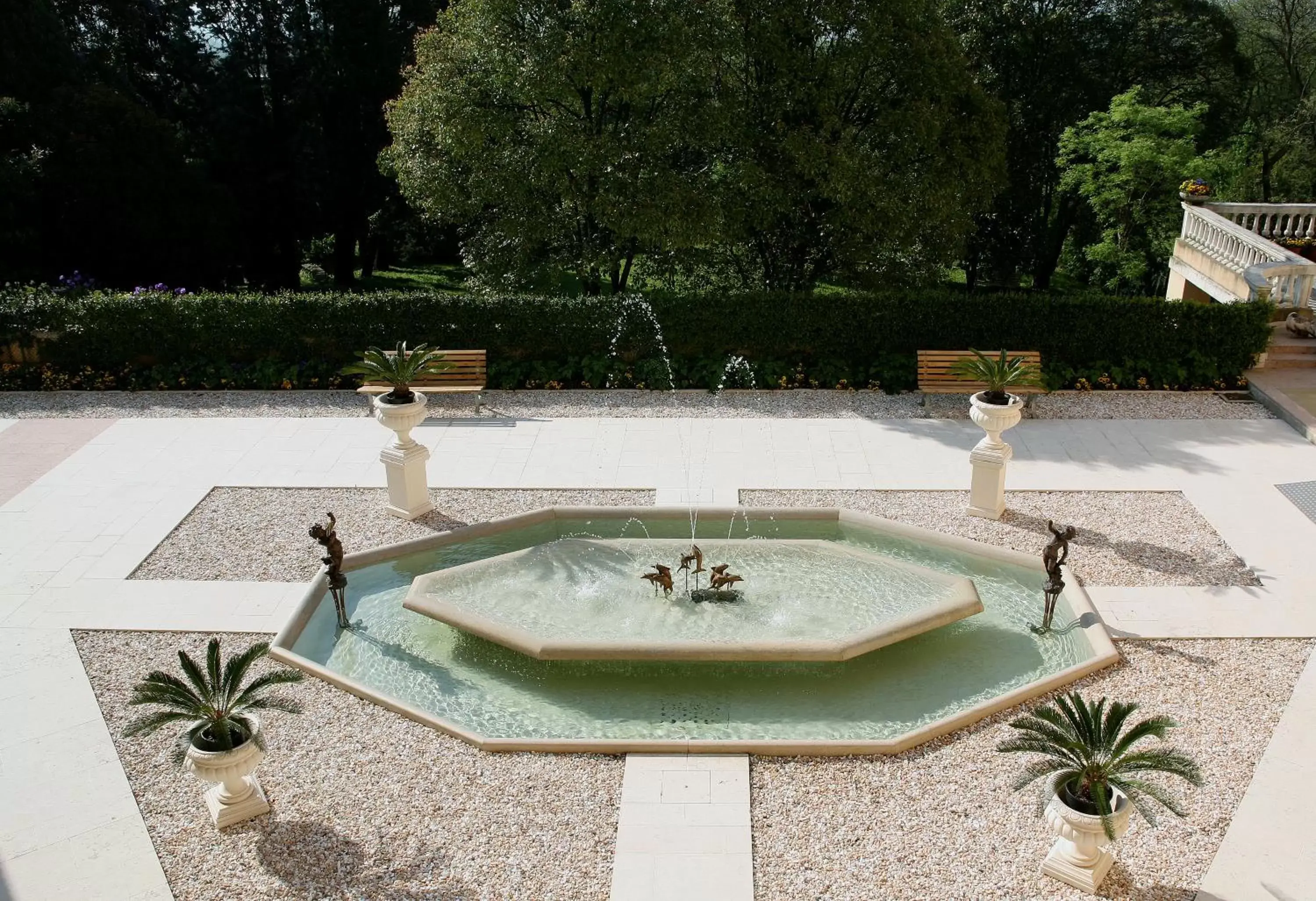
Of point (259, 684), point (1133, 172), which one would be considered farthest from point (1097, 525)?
point (1133, 172)

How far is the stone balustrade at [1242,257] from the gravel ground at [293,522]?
11.1 metres

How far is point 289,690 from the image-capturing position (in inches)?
363

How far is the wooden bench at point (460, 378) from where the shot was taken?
53.0 feet

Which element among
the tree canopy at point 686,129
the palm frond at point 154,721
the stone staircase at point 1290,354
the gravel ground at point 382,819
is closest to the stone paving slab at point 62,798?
the gravel ground at point 382,819

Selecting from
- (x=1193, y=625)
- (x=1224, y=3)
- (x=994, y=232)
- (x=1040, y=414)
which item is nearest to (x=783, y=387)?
(x=1040, y=414)

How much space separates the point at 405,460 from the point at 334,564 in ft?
8.10

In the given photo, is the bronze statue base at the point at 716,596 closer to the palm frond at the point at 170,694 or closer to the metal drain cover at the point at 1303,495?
the palm frond at the point at 170,694

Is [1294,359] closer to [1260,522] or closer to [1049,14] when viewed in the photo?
[1260,522]

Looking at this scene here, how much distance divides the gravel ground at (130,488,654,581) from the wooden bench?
305cm

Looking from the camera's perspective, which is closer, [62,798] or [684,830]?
[684,830]

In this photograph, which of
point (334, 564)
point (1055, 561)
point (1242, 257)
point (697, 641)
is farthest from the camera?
point (1242, 257)

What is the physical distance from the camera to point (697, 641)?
31.2 feet

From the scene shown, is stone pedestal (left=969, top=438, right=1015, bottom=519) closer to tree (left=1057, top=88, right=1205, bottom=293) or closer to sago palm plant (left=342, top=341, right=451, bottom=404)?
sago palm plant (left=342, top=341, right=451, bottom=404)

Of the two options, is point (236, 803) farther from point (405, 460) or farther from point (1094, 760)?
point (1094, 760)
